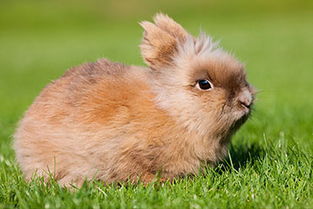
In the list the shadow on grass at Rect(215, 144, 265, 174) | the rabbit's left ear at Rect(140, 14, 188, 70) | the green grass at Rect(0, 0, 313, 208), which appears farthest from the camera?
the shadow on grass at Rect(215, 144, 265, 174)

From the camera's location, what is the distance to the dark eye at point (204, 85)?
4664 mm

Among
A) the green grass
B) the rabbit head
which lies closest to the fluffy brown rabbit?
the rabbit head

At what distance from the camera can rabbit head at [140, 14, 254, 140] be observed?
4.61 m

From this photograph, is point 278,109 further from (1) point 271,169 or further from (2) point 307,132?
(1) point 271,169

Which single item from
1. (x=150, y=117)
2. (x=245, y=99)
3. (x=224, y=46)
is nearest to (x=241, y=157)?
(x=245, y=99)

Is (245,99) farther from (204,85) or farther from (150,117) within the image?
(150,117)

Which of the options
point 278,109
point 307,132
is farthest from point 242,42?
point 307,132

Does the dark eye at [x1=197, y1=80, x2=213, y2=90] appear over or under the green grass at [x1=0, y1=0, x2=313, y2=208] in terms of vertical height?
over

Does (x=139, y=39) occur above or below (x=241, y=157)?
below

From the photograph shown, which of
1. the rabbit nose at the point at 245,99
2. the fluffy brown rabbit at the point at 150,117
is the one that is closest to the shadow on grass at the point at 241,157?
the fluffy brown rabbit at the point at 150,117

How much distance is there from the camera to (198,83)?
469 centimetres

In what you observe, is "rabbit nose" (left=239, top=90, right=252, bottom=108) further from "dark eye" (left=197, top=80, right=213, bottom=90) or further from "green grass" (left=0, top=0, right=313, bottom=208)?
"green grass" (left=0, top=0, right=313, bottom=208)

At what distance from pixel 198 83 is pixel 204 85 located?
6 centimetres

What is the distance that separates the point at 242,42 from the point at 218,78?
19.3 m
